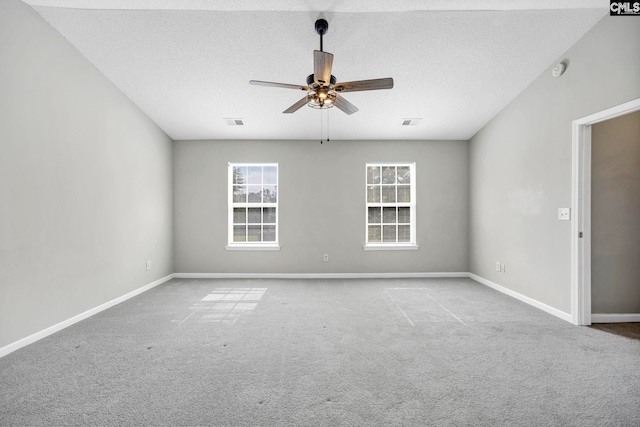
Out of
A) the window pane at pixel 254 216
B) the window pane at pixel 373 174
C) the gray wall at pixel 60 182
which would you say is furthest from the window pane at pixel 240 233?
the window pane at pixel 373 174

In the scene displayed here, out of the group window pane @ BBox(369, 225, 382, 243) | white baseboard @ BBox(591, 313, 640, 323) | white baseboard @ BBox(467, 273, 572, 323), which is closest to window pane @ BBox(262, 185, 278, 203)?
window pane @ BBox(369, 225, 382, 243)

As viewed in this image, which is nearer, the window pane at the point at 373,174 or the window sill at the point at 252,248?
the window sill at the point at 252,248

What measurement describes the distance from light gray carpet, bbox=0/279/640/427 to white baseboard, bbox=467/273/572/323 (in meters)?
0.11

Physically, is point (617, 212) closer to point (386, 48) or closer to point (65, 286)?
point (386, 48)

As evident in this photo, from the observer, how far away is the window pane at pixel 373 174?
17.3 ft

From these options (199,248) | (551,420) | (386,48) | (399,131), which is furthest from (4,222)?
(399,131)

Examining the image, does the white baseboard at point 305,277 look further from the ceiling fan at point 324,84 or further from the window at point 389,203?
the ceiling fan at point 324,84

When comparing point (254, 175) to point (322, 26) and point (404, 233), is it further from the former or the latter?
point (322, 26)

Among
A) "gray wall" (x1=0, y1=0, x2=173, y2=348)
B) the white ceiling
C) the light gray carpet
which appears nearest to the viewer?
the light gray carpet

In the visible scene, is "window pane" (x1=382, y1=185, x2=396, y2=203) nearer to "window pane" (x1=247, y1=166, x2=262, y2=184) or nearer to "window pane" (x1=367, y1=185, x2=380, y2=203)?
"window pane" (x1=367, y1=185, x2=380, y2=203)

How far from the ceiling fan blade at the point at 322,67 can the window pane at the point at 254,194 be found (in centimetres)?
312

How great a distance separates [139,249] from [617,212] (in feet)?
19.2

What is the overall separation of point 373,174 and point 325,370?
151 inches

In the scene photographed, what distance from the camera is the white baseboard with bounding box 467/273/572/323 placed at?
310 cm
